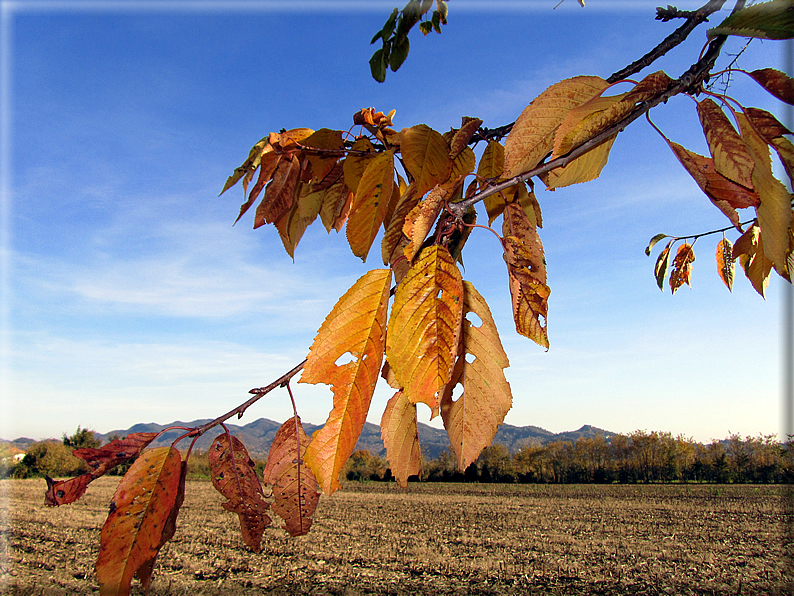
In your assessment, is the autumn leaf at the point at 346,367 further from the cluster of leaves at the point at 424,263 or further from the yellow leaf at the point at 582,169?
the yellow leaf at the point at 582,169

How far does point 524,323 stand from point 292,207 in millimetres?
383

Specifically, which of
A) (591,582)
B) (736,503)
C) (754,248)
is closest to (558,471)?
(736,503)

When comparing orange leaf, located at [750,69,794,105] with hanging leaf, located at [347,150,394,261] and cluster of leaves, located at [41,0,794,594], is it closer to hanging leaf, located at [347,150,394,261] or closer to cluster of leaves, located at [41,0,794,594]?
cluster of leaves, located at [41,0,794,594]

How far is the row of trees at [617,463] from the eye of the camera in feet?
123

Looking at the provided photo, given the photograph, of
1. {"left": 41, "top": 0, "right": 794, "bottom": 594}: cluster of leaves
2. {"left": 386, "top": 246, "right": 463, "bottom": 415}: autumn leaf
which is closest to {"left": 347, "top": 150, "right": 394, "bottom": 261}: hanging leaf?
{"left": 41, "top": 0, "right": 794, "bottom": 594}: cluster of leaves

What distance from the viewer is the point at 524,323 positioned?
0.46 metres

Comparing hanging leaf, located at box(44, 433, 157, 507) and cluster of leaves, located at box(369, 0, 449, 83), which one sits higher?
cluster of leaves, located at box(369, 0, 449, 83)

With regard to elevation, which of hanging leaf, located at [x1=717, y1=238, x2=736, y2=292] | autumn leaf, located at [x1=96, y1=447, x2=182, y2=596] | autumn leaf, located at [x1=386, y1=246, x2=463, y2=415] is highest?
hanging leaf, located at [x1=717, y1=238, x2=736, y2=292]

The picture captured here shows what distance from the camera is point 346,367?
14.9 inches

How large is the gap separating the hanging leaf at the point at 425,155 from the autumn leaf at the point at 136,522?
16.4 inches

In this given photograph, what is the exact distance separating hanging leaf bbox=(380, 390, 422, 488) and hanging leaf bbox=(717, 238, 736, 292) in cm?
112

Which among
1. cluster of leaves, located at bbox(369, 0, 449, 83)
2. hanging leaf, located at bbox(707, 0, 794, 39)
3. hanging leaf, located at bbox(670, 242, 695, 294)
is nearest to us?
hanging leaf, located at bbox(707, 0, 794, 39)

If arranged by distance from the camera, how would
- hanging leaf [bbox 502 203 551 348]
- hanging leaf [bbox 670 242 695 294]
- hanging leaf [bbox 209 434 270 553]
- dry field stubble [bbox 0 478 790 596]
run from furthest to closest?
1. dry field stubble [bbox 0 478 790 596]
2. hanging leaf [bbox 670 242 695 294]
3. hanging leaf [bbox 209 434 270 553]
4. hanging leaf [bbox 502 203 551 348]

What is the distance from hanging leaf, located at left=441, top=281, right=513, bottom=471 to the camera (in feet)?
1.41
